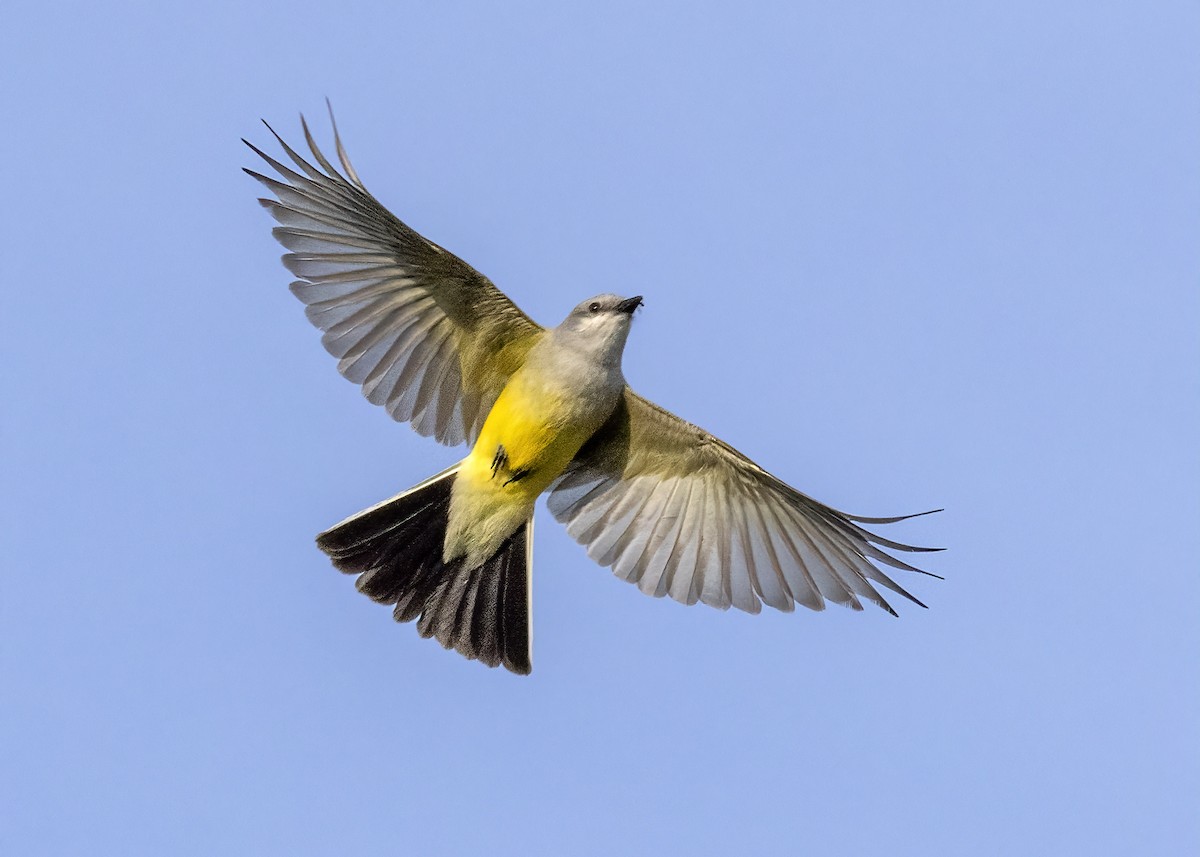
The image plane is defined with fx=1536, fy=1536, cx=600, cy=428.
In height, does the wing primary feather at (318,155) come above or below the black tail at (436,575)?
above

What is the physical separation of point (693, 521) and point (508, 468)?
1659mm

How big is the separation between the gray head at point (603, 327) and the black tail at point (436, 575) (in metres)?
1.37

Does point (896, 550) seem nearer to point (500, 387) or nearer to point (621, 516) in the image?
point (621, 516)

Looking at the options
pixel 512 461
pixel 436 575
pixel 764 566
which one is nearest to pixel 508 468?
pixel 512 461

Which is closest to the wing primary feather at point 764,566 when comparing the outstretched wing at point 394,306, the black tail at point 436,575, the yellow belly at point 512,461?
the yellow belly at point 512,461

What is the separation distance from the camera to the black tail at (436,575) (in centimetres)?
1096

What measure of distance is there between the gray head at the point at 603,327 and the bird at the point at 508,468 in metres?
0.01

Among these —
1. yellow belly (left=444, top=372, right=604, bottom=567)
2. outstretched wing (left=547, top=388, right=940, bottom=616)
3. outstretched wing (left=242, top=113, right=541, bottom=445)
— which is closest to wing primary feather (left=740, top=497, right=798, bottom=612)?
outstretched wing (left=547, top=388, right=940, bottom=616)

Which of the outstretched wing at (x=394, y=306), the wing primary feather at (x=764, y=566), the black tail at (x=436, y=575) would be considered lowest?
the black tail at (x=436, y=575)

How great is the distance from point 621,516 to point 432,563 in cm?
155

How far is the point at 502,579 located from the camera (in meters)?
11.4

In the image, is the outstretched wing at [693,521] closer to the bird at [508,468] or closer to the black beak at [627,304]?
the bird at [508,468]

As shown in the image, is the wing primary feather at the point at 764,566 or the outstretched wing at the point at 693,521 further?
the wing primary feather at the point at 764,566

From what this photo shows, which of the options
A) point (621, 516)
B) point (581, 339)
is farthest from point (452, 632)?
point (581, 339)
